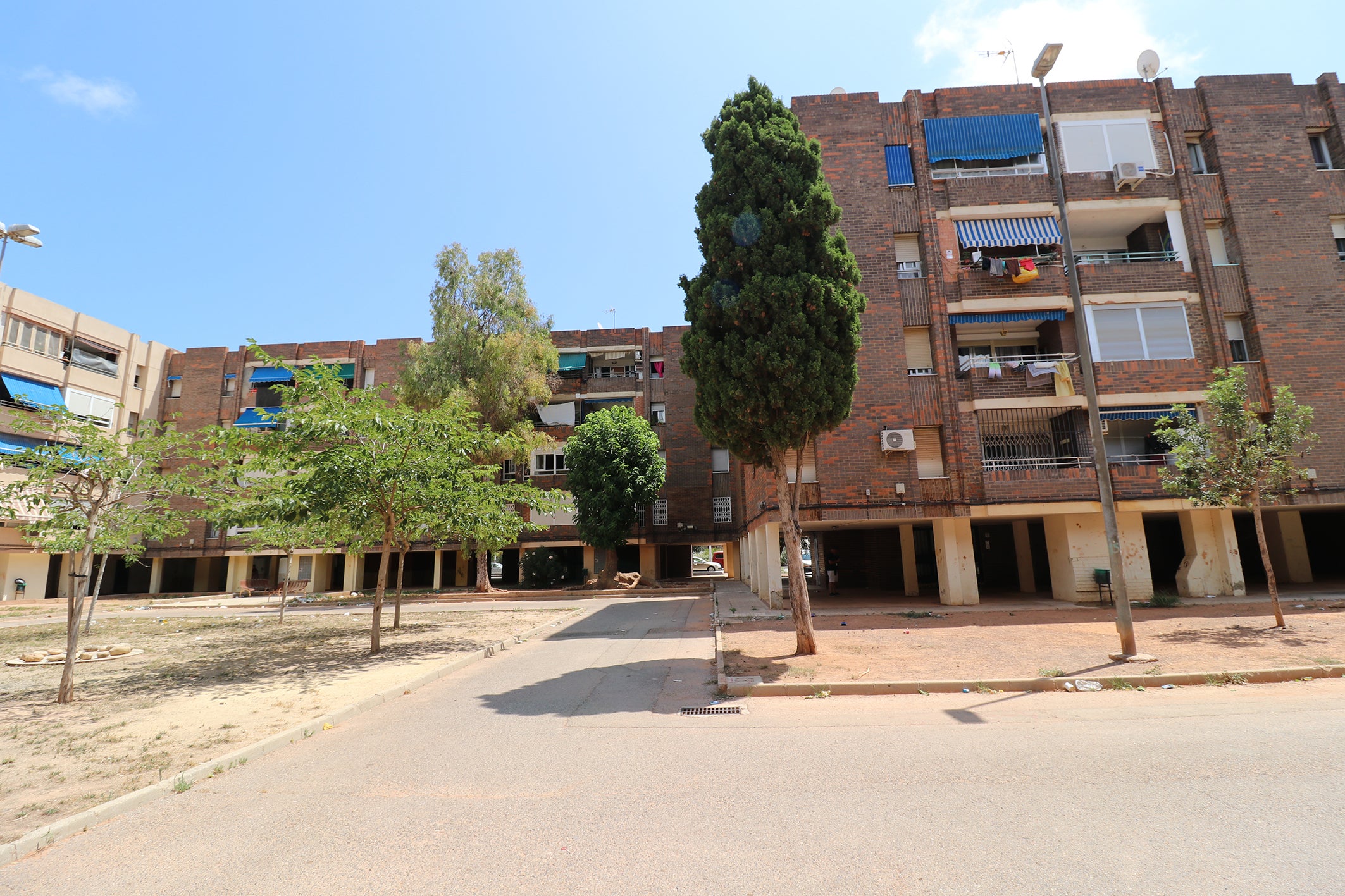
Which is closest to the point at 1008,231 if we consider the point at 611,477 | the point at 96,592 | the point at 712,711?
the point at 712,711

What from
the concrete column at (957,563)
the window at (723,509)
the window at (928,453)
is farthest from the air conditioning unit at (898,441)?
the window at (723,509)

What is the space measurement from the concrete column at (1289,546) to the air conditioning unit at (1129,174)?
1205 cm

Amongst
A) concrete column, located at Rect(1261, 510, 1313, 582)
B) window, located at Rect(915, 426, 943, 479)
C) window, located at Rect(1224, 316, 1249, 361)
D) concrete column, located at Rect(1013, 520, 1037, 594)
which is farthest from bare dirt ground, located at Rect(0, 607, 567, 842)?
concrete column, located at Rect(1261, 510, 1313, 582)

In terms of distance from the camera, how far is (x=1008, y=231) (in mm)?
20406

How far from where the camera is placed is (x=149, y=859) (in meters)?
4.14

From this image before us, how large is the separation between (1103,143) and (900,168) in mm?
6780

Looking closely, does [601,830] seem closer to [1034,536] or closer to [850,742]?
[850,742]

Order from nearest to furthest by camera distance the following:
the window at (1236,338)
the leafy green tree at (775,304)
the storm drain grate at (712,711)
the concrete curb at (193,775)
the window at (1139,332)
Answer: the concrete curb at (193,775)
the storm drain grate at (712,711)
the leafy green tree at (775,304)
the window at (1139,332)
the window at (1236,338)

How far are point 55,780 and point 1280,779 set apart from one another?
9.99 metres

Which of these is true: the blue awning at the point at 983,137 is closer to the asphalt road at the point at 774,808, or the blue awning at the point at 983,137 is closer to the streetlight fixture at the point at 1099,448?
the streetlight fixture at the point at 1099,448

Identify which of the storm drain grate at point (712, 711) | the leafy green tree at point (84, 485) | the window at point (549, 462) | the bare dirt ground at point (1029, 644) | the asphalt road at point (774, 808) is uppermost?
the window at point (549, 462)

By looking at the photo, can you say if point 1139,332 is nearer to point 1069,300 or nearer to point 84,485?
point 1069,300

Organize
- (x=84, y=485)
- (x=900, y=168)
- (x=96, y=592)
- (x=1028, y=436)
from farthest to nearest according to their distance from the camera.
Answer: (x=900, y=168) → (x=1028, y=436) → (x=96, y=592) → (x=84, y=485)

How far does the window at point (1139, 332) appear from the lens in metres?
19.7
